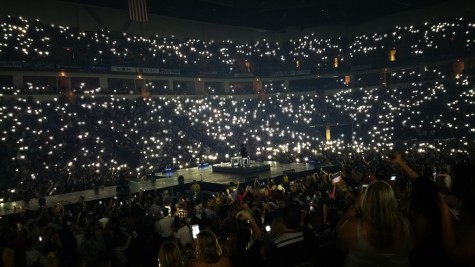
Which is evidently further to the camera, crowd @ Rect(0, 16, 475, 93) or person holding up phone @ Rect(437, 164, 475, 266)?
crowd @ Rect(0, 16, 475, 93)

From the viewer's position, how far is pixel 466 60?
45469mm

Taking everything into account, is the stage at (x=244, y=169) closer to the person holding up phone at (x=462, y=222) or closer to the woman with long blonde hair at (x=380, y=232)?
the person holding up phone at (x=462, y=222)

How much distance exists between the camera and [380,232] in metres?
3.07

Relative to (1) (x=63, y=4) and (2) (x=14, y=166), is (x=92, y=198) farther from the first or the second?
(1) (x=63, y=4)

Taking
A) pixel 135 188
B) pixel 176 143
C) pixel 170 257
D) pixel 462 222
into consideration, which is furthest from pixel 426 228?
pixel 176 143

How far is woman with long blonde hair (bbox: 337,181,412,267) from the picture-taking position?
3.08 metres

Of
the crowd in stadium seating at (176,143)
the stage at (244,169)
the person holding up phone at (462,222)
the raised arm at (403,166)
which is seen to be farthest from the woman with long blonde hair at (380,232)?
the stage at (244,169)

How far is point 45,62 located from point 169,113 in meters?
12.4

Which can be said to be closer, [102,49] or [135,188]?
[135,188]

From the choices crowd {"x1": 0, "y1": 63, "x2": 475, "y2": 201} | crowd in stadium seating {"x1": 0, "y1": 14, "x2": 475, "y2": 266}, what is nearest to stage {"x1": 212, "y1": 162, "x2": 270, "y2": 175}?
crowd in stadium seating {"x1": 0, "y1": 14, "x2": 475, "y2": 266}

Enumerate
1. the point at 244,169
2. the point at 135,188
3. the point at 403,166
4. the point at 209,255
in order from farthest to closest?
the point at 244,169 < the point at 135,188 < the point at 403,166 < the point at 209,255

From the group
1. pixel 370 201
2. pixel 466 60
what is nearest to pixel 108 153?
pixel 370 201

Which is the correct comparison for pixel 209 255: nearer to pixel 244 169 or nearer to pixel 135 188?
pixel 135 188

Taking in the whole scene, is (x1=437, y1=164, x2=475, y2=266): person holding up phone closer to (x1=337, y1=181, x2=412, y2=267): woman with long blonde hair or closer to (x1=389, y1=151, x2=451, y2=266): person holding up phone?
(x1=389, y1=151, x2=451, y2=266): person holding up phone
